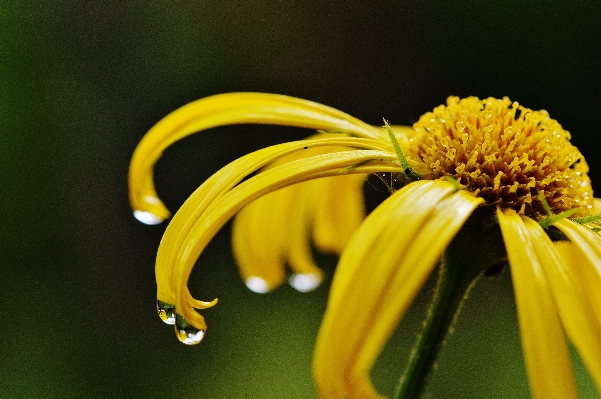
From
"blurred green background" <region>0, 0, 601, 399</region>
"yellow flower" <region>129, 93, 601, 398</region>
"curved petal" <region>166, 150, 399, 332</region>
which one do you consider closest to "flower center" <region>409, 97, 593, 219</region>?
"yellow flower" <region>129, 93, 601, 398</region>

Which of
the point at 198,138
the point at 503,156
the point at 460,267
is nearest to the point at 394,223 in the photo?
the point at 460,267

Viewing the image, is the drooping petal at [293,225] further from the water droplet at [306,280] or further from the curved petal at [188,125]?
the curved petal at [188,125]

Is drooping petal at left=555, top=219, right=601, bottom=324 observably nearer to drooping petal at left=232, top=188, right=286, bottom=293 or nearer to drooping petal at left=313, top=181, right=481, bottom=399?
drooping petal at left=313, top=181, right=481, bottom=399

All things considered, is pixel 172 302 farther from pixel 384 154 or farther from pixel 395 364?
pixel 395 364

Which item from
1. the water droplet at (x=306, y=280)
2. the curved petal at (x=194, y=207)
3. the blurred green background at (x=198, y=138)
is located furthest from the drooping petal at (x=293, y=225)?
the blurred green background at (x=198, y=138)

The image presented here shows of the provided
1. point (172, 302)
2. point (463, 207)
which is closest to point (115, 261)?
point (172, 302)

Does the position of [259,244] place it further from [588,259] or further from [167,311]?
[588,259]
